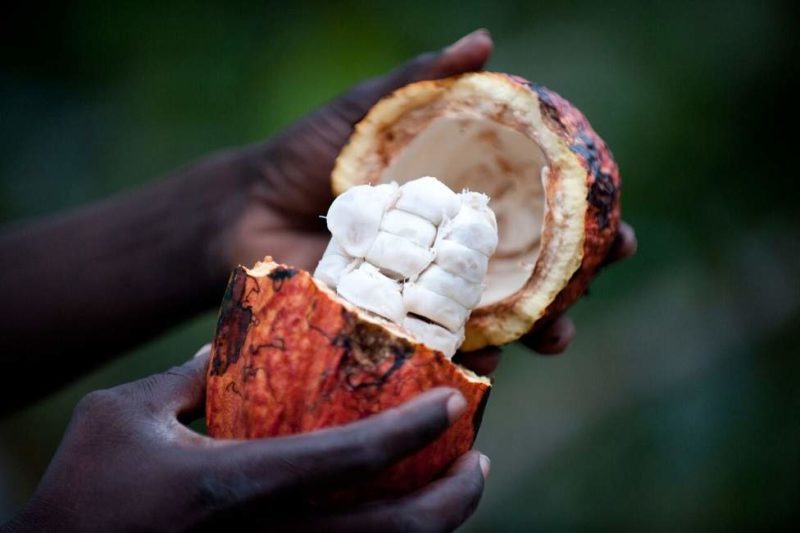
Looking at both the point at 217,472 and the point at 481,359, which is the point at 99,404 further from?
the point at 481,359

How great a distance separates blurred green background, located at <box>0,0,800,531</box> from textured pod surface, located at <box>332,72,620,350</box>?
1.12 meters

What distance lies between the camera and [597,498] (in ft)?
8.55

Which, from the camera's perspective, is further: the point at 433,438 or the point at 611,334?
the point at 611,334

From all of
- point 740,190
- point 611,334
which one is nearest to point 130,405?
point 611,334

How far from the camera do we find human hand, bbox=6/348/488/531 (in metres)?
1.03

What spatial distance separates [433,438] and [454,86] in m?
0.74

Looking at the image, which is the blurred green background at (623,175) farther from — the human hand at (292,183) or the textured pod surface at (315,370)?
the textured pod surface at (315,370)

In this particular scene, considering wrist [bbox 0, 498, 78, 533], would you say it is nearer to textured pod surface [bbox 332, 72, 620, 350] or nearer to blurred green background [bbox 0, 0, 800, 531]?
textured pod surface [bbox 332, 72, 620, 350]

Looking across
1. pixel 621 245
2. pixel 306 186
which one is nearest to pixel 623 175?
pixel 621 245

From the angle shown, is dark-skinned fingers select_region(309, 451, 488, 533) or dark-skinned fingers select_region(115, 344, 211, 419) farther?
dark-skinned fingers select_region(115, 344, 211, 419)

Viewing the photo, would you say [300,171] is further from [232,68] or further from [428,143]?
[232,68]

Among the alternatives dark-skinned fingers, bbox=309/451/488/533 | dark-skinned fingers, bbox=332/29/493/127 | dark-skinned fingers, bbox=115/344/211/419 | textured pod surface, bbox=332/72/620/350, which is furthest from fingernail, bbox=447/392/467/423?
dark-skinned fingers, bbox=332/29/493/127

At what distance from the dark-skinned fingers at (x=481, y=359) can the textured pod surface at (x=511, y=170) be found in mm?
82

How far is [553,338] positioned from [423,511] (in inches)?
29.9
